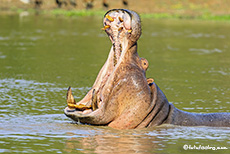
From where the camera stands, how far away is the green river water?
5676 mm

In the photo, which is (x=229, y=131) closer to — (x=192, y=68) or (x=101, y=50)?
(x=192, y=68)

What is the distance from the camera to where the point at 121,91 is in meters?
5.91

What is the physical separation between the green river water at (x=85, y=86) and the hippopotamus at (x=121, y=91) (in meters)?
0.15

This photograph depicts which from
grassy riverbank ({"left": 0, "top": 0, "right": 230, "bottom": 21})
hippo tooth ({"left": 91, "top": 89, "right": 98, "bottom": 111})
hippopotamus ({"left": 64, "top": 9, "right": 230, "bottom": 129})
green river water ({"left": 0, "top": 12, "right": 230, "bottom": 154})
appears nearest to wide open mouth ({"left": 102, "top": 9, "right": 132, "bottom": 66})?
hippopotamus ({"left": 64, "top": 9, "right": 230, "bottom": 129})

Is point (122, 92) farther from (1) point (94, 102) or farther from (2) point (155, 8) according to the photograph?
(2) point (155, 8)

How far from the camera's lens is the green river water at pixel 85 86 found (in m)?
5.68

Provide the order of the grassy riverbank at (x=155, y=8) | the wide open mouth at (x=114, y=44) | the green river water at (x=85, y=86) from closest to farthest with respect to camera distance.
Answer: the green river water at (x=85, y=86), the wide open mouth at (x=114, y=44), the grassy riverbank at (x=155, y=8)

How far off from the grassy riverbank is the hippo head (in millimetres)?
28034

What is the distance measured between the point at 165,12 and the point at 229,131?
30741 mm

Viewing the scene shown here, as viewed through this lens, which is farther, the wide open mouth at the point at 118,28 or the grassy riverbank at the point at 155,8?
the grassy riverbank at the point at 155,8

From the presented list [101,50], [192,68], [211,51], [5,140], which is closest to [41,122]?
[5,140]

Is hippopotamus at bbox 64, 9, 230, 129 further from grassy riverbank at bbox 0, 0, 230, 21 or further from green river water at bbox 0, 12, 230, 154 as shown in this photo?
grassy riverbank at bbox 0, 0, 230, 21

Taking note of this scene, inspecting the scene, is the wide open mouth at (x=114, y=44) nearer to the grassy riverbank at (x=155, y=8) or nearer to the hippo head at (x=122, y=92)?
the hippo head at (x=122, y=92)

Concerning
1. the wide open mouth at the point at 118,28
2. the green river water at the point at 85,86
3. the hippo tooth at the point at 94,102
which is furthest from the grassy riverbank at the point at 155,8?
the hippo tooth at the point at 94,102
